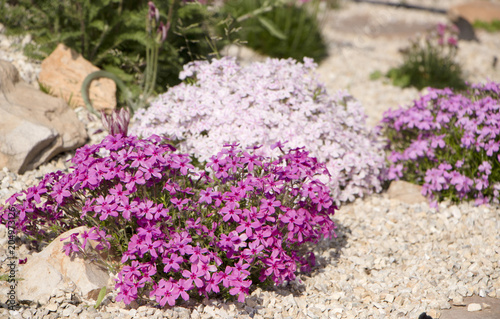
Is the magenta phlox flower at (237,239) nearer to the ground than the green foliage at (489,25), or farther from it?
farther from it

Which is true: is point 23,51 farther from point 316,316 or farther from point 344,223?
point 316,316

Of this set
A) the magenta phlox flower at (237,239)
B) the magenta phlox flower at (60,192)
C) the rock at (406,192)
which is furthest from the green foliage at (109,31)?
the magenta phlox flower at (237,239)

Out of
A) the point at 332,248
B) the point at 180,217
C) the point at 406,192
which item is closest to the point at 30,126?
the point at 180,217

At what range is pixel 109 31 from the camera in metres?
5.16

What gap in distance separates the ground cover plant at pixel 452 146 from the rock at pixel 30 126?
10.1ft

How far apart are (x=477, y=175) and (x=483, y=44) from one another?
5392mm

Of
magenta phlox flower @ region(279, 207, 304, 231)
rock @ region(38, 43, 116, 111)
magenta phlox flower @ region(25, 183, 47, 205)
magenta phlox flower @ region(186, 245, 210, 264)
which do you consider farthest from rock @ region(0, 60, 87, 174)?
magenta phlox flower @ region(279, 207, 304, 231)

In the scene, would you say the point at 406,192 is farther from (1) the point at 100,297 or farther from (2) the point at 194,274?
(1) the point at 100,297

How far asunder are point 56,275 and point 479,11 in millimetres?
10041

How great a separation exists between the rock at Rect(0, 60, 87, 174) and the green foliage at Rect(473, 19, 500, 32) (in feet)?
27.4

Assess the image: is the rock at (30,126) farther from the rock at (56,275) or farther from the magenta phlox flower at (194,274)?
the magenta phlox flower at (194,274)

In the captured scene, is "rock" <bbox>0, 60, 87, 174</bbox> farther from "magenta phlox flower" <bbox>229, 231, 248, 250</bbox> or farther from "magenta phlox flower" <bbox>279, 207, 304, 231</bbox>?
"magenta phlox flower" <bbox>279, 207, 304, 231</bbox>

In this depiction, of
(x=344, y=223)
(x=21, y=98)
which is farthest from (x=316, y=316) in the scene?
(x=21, y=98)

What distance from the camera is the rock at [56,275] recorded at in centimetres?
296
